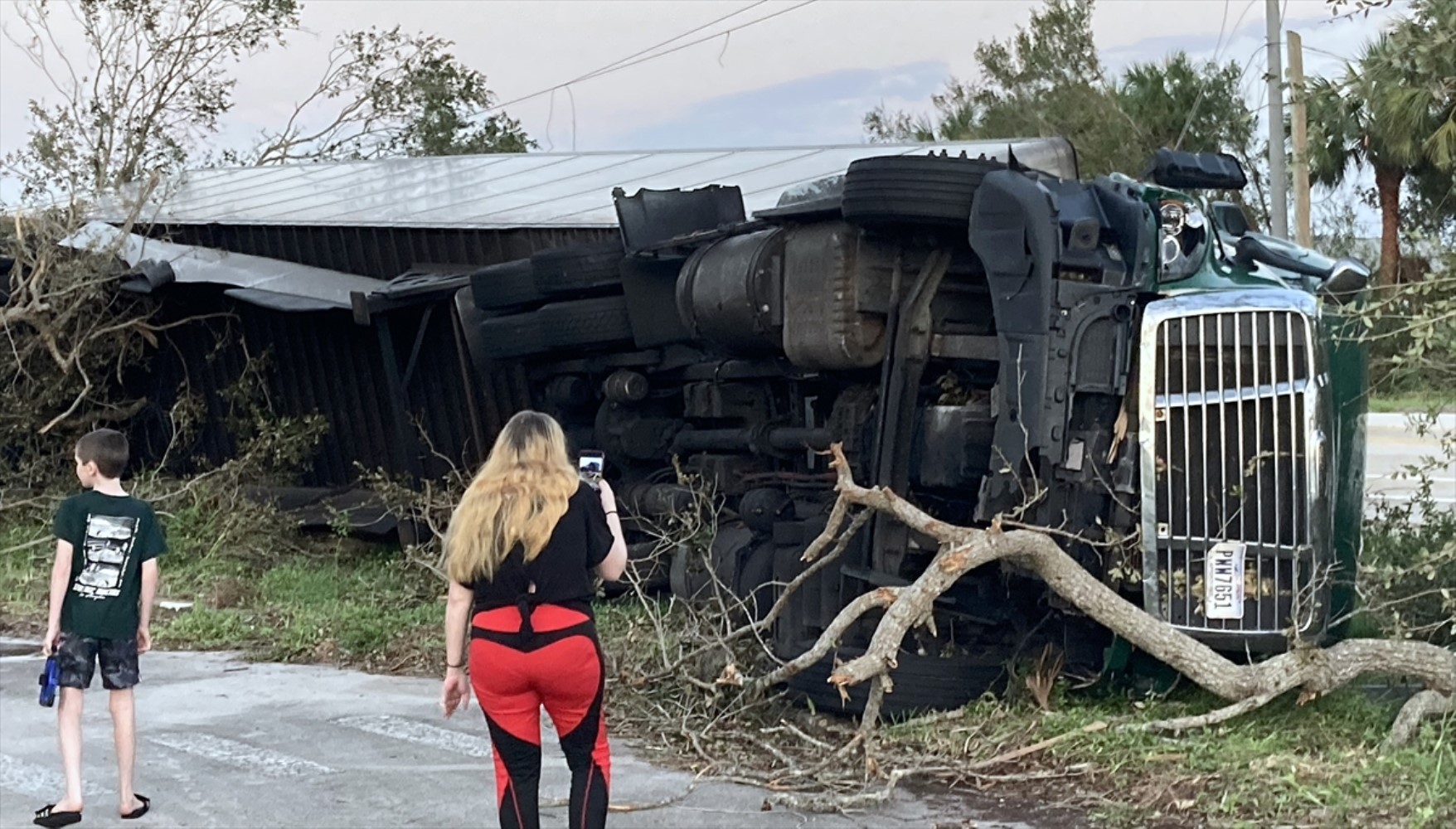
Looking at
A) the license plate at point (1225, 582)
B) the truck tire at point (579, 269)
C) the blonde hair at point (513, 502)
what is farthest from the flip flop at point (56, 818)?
the truck tire at point (579, 269)

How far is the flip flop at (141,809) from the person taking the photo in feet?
19.9

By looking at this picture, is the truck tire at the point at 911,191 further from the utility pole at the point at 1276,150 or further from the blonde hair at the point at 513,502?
the utility pole at the point at 1276,150

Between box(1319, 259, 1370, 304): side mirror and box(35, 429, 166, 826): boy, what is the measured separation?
17.1ft

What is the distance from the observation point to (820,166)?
15.2 m

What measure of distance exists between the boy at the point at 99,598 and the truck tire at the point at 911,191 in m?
3.18

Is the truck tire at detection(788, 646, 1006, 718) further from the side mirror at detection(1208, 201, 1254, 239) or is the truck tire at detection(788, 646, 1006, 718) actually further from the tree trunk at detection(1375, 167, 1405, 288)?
the tree trunk at detection(1375, 167, 1405, 288)

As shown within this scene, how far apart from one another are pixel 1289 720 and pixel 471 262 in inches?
351

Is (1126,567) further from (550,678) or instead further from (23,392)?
(23,392)

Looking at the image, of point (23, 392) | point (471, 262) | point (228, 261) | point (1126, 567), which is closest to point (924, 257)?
point (1126, 567)

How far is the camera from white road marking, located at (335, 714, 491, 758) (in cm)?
720

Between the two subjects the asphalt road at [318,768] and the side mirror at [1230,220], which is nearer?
the asphalt road at [318,768]

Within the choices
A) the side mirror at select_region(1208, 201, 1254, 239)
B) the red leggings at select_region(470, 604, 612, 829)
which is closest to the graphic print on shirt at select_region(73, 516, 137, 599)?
the red leggings at select_region(470, 604, 612, 829)

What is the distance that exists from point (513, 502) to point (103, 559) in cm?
203

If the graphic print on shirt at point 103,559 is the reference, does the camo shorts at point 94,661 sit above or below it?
below
